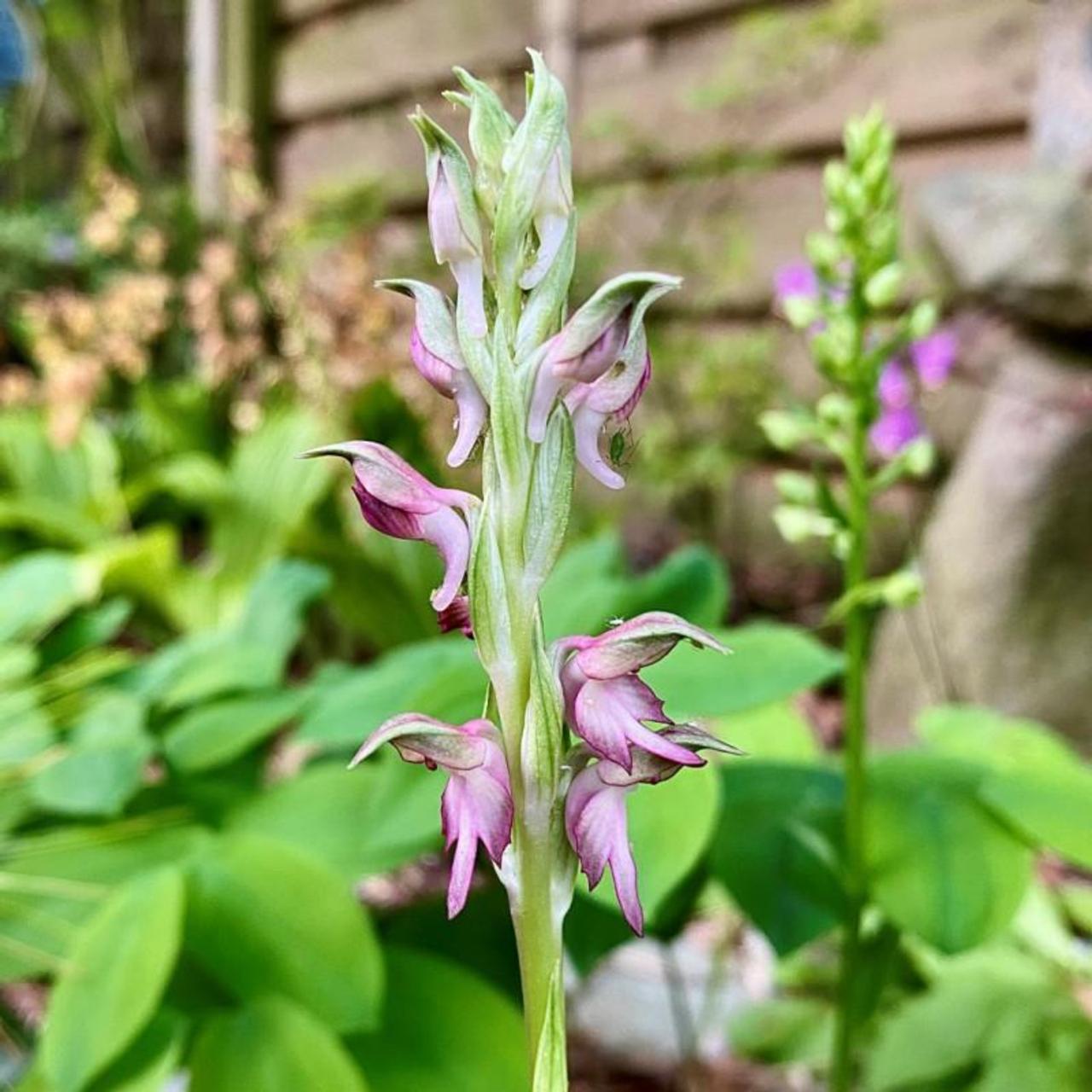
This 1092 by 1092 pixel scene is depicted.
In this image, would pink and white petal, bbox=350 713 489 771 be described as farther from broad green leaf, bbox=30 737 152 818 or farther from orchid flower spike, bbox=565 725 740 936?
broad green leaf, bbox=30 737 152 818

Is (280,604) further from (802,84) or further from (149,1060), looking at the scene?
(802,84)

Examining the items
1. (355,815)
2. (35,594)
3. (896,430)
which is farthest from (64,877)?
(896,430)

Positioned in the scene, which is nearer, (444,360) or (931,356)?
(444,360)

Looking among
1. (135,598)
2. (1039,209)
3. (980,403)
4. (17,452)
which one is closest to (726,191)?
(980,403)

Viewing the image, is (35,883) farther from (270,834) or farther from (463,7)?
(463,7)

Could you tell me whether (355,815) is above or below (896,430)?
below

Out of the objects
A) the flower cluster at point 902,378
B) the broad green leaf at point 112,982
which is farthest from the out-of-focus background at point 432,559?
the flower cluster at point 902,378
